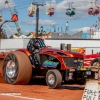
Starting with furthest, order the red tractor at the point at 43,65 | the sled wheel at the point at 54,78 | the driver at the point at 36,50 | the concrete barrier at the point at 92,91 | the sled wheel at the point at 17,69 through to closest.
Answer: the driver at the point at 36,50
the sled wheel at the point at 17,69
the red tractor at the point at 43,65
the sled wheel at the point at 54,78
the concrete barrier at the point at 92,91

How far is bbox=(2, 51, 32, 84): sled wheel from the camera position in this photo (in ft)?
41.8

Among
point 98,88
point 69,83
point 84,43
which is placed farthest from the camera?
point 84,43

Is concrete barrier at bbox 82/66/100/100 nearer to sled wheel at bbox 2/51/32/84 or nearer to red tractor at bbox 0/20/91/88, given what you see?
red tractor at bbox 0/20/91/88

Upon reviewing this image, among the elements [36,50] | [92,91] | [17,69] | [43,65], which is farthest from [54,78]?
[92,91]

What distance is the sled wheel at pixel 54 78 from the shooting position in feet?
38.4

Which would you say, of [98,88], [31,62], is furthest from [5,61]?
[98,88]

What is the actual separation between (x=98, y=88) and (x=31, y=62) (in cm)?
575

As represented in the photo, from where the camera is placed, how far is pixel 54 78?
1186cm

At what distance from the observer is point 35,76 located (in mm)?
13141

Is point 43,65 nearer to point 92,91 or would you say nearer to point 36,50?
point 36,50

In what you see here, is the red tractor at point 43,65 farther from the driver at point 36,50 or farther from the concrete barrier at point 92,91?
the concrete barrier at point 92,91

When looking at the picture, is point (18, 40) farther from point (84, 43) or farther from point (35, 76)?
point (35, 76)

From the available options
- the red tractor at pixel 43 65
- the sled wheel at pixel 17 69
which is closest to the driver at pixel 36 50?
the red tractor at pixel 43 65

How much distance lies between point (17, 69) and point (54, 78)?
185 centimetres
